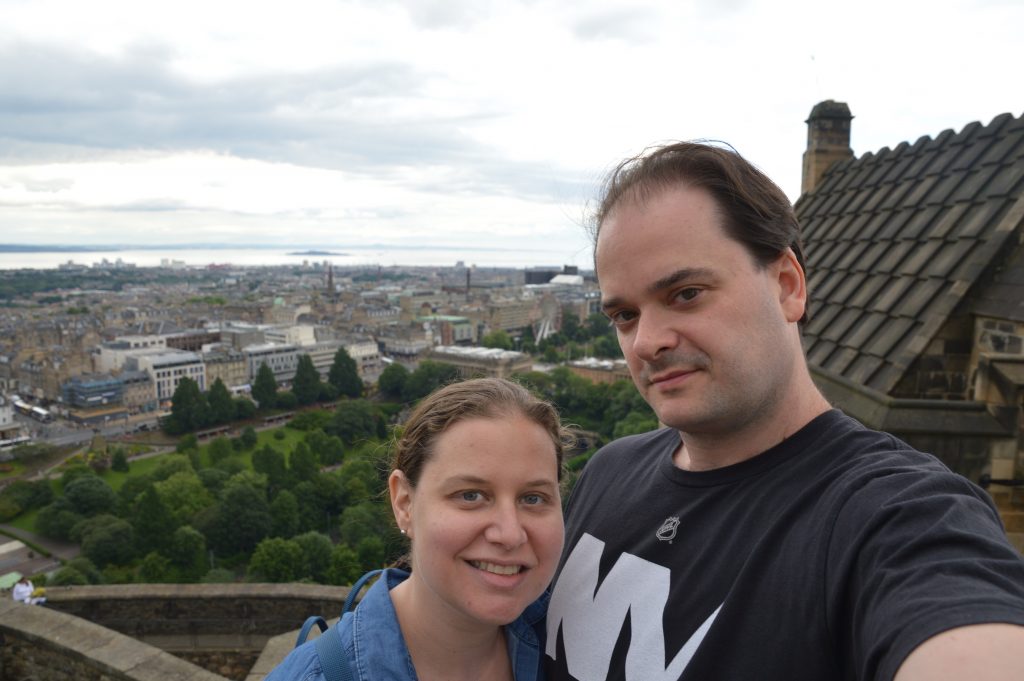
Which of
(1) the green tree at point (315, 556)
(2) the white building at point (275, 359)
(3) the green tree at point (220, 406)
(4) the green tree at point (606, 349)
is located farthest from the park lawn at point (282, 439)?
(4) the green tree at point (606, 349)

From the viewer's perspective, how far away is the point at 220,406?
5106 cm

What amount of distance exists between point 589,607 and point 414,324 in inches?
3524

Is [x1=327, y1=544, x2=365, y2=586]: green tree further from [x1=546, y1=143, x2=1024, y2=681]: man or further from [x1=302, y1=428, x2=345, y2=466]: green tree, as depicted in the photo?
[x1=546, y1=143, x2=1024, y2=681]: man

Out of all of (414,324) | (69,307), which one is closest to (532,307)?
(414,324)

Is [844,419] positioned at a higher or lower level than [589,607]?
higher

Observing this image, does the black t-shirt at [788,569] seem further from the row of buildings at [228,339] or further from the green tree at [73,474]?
the green tree at [73,474]

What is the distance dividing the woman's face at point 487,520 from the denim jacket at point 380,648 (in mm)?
96

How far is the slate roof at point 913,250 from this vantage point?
14.1 ft

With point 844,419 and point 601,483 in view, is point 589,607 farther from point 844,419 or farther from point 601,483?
point 844,419

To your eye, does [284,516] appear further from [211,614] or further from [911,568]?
[911,568]

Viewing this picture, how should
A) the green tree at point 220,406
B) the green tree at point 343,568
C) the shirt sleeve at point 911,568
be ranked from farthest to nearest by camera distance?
1. the green tree at point 220,406
2. the green tree at point 343,568
3. the shirt sleeve at point 911,568

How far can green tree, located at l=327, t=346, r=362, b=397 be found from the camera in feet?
199

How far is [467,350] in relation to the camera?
69.8m

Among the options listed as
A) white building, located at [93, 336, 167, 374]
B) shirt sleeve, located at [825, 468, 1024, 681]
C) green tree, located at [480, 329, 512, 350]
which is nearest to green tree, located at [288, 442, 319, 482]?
shirt sleeve, located at [825, 468, 1024, 681]
